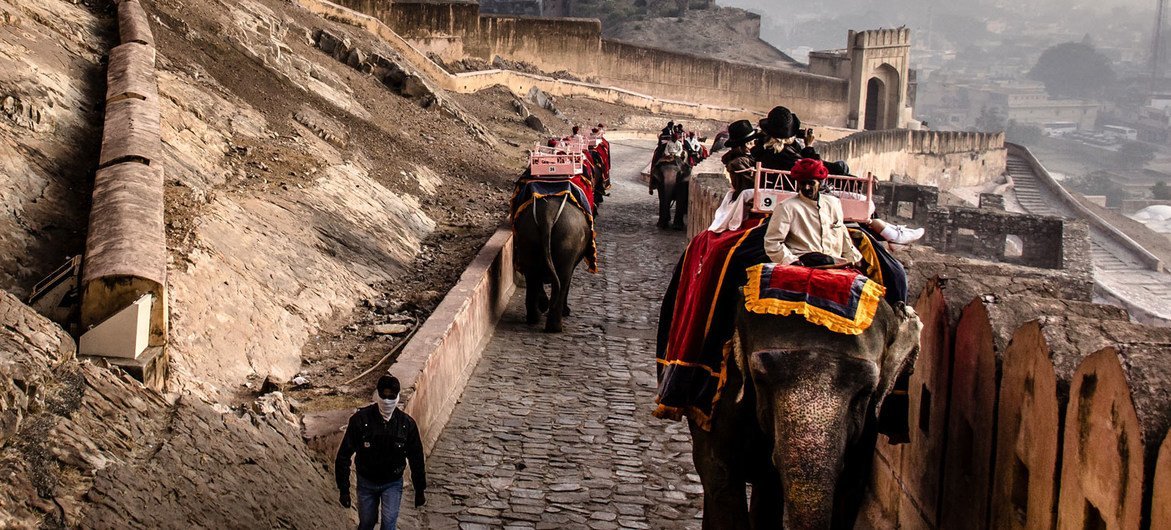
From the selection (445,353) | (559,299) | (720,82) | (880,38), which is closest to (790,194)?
(445,353)

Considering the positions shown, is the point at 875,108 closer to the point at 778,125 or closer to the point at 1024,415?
the point at 778,125

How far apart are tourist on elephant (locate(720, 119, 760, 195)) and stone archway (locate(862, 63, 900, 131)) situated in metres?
55.0

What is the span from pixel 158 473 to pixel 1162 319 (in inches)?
1321

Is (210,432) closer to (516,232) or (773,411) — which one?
(773,411)

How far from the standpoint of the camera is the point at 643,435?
9586mm

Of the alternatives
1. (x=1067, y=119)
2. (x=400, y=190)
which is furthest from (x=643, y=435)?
(x=1067, y=119)

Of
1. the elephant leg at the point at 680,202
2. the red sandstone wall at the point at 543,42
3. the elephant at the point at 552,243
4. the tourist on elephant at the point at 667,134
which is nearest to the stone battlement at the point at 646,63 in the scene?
the red sandstone wall at the point at 543,42

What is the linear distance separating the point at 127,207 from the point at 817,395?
481cm

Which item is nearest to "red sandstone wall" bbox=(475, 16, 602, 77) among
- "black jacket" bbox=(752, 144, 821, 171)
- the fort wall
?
the fort wall

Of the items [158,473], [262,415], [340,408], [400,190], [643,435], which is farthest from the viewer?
[400,190]

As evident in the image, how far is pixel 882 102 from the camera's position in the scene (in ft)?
210

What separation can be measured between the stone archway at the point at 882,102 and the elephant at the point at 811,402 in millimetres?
58611

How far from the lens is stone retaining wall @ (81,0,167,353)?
6.92 m

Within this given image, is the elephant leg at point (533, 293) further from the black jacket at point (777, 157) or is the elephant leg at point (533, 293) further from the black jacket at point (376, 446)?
the black jacket at point (376, 446)
